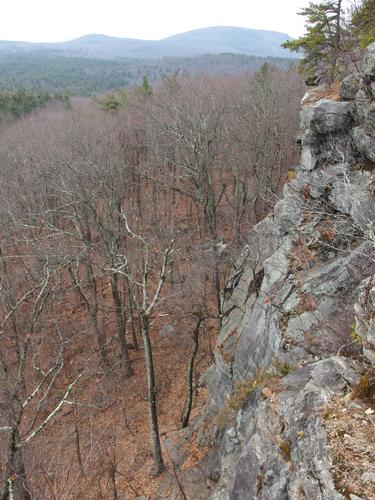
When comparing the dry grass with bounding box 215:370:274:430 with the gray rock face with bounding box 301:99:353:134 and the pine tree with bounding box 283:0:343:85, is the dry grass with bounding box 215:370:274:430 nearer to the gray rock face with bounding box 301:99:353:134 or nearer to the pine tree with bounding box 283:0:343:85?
the gray rock face with bounding box 301:99:353:134

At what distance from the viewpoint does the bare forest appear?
535 inches

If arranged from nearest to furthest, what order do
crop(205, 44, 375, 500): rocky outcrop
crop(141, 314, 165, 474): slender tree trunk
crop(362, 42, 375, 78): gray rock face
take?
crop(205, 44, 375, 500): rocky outcrop
crop(362, 42, 375, 78): gray rock face
crop(141, 314, 165, 474): slender tree trunk

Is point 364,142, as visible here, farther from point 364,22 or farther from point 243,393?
point 243,393

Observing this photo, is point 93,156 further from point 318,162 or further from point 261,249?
point 318,162

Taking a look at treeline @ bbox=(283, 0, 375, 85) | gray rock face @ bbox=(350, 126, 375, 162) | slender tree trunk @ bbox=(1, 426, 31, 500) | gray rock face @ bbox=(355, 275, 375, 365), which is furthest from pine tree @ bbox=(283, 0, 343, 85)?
slender tree trunk @ bbox=(1, 426, 31, 500)

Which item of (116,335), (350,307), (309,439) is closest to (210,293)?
(116,335)

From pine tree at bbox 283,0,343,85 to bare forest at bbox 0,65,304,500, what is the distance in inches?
198

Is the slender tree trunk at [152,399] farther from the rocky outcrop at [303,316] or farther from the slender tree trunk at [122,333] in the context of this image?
the slender tree trunk at [122,333]

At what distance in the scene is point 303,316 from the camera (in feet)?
31.9

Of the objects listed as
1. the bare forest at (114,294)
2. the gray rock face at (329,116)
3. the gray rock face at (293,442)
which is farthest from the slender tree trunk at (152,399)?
the gray rock face at (329,116)

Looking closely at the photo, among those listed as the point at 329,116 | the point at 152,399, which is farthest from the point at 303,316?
the point at 329,116

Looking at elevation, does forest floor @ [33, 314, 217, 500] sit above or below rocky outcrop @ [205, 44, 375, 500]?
below

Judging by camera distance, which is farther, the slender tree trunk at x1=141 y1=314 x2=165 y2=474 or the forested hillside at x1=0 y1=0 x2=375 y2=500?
the slender tree trunk at x1=141 y1=314 x2=165 y2=474

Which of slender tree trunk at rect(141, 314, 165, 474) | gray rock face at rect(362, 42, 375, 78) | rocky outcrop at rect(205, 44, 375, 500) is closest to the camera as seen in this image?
rocky outcrop at rect(205, 44, 375, 500)
